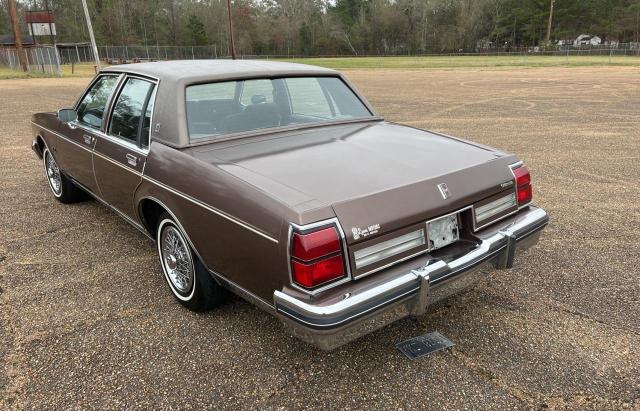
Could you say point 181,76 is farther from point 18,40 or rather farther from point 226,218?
point 18,40

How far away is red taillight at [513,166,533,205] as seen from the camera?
3.02m

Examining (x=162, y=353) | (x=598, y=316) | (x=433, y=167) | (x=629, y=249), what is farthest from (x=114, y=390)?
(x=629, y=249)

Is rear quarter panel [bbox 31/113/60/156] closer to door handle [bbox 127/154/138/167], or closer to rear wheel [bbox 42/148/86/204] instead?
A: rear wheel [bbox 42/148/86/204]

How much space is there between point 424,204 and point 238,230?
943mm

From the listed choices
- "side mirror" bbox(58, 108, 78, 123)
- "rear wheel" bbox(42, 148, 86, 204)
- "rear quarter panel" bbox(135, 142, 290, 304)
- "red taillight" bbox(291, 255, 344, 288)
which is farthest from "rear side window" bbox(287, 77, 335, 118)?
"rear wheel" bbox(42, 148, 86, 204)

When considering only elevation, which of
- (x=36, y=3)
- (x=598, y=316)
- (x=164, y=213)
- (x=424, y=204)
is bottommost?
(x=598, y=316)

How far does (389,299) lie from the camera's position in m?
2.25

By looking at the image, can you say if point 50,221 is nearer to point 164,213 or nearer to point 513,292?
point 164,213

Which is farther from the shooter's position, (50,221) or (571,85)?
(571,85)

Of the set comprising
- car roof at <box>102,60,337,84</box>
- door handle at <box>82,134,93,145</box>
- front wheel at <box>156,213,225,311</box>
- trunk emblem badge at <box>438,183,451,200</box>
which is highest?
car roof at <box>102,60,337,84</box>

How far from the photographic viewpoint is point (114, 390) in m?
2.47

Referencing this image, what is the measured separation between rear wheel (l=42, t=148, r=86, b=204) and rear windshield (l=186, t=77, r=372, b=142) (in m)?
2.58

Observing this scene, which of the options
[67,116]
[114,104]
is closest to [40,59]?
[67,116]

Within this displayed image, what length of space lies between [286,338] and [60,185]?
365 cm
